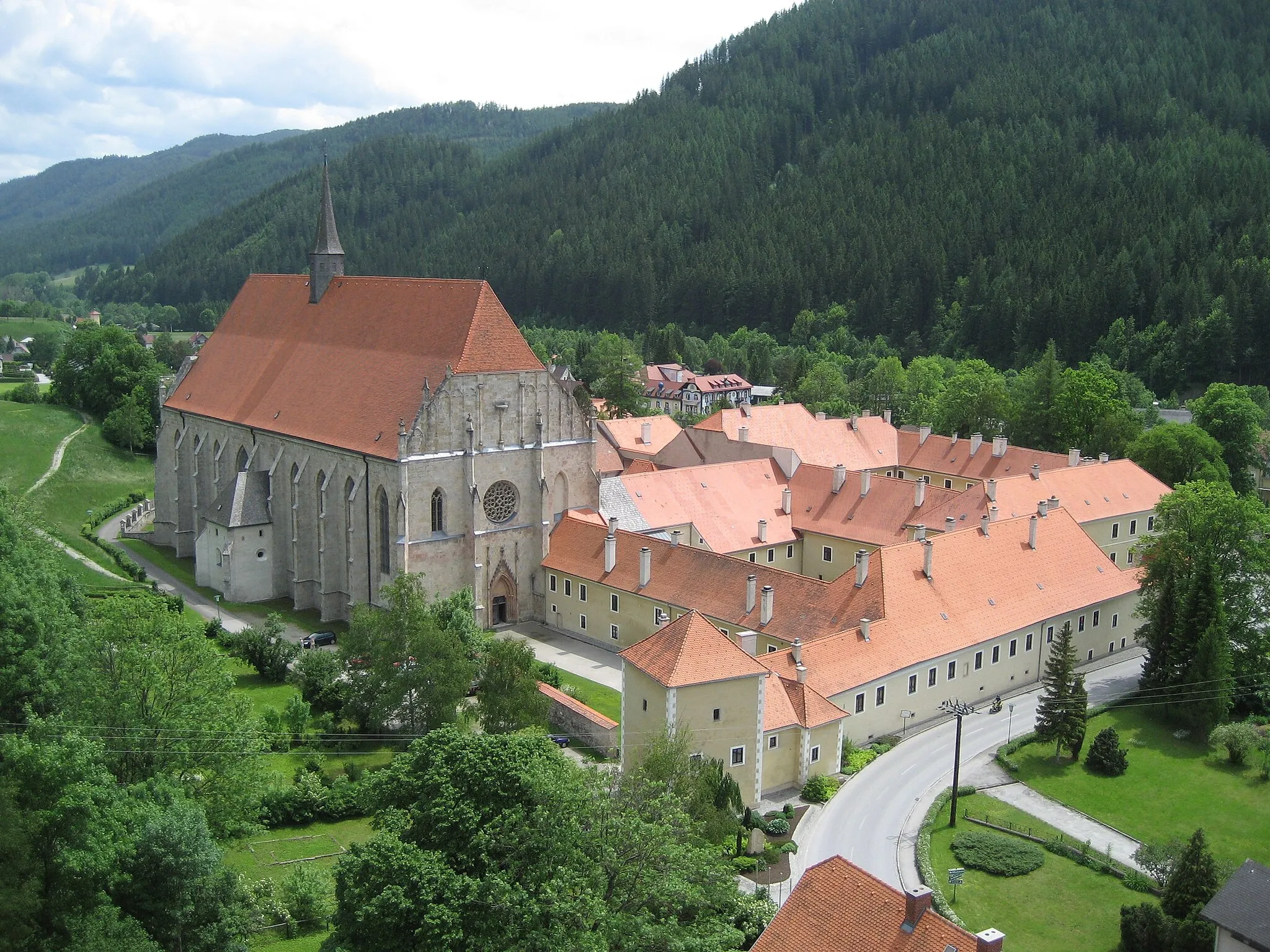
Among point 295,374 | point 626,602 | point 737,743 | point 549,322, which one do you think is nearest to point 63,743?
point 737,743

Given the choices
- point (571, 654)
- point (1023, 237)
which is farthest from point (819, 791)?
point (1023, 237)

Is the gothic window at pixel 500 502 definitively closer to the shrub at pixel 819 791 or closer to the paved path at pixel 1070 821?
the shrub at pixel 819 791

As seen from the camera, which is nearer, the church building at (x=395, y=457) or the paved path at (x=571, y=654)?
the paved path at (x=571, y=654)

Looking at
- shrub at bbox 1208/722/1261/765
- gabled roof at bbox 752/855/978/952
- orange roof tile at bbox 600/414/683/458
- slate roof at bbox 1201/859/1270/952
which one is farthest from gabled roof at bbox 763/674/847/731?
orange roof tile at bbox 600/414/683/458

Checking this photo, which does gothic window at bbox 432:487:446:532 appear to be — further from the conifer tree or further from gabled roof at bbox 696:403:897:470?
gabled roof at bbox 696:403:897:470

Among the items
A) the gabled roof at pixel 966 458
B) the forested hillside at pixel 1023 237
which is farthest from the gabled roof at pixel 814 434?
the forested hillside at pixel 1023 237

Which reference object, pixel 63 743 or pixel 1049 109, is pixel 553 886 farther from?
pixel 1049 109

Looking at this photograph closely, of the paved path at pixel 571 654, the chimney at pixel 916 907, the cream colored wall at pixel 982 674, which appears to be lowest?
the paved path at pixel 571 654

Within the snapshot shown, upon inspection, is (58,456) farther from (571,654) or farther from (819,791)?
(819,791)
